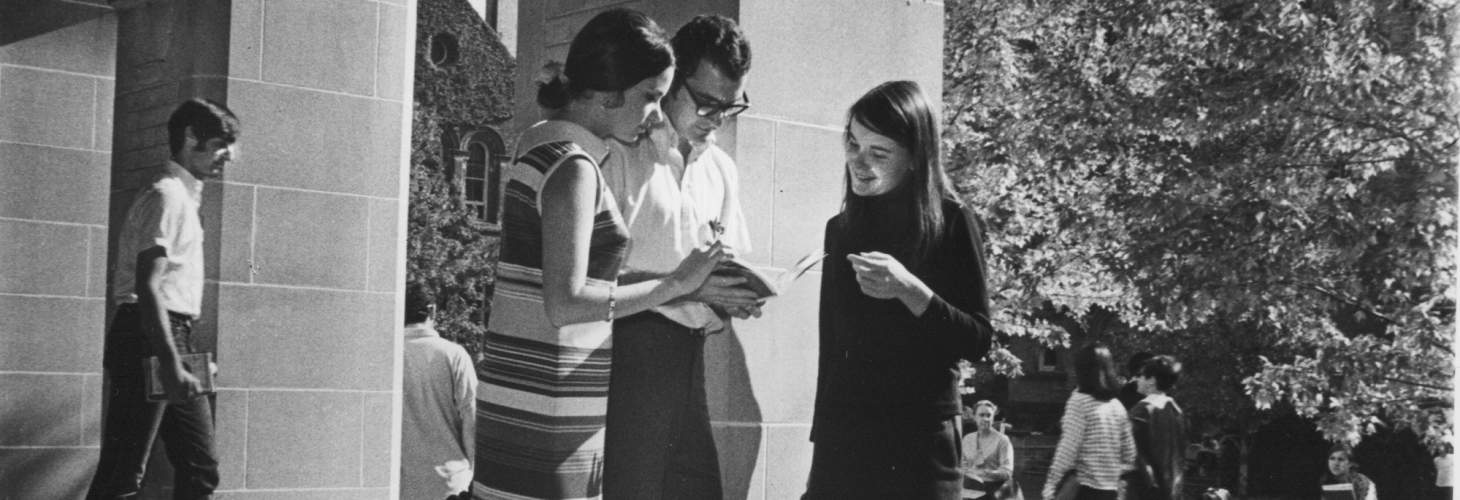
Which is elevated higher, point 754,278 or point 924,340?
point 754,278

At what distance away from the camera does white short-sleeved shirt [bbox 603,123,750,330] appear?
3.29 metres

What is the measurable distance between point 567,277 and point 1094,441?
9.63 ft

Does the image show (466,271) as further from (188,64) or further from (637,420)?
(637,420)

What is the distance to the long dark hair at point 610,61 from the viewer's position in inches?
127

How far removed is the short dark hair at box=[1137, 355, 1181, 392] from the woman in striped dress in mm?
3222

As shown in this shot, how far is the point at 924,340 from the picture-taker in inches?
130

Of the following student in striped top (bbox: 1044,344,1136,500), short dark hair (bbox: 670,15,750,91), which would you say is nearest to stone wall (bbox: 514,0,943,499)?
short dark hair (bbox: 670,15,750,91)

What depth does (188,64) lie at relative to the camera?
4.30m

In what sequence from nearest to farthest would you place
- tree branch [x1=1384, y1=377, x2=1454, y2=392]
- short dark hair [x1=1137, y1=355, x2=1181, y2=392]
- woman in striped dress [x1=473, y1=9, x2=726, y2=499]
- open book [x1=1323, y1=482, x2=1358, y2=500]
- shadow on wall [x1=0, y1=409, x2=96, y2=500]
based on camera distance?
woman in striped dress [x1=473, y1=9, x2=726, y2=499]
shadow on wall [x1=0, y1=409, x2=96, y2=500]
short dark hair [x1=1137, y1=355, x2=1181, y2=392]
open book [x1=1323, y1=482, x2=1358, y2=500]
tree branch [x1=1384, y1=377, x2=1454, y2=392]

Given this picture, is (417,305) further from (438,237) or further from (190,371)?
(438,237)

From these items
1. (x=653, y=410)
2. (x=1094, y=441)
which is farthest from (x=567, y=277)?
(x=1094, y=441)

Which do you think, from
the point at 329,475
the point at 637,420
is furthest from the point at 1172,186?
the point at 637,420

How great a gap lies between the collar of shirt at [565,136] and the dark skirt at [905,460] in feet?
2.39

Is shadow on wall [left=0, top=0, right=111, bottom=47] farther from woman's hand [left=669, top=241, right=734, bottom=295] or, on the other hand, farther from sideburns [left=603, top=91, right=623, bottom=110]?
woman's hand [left=669, top=241, right=734, bottom=295]
